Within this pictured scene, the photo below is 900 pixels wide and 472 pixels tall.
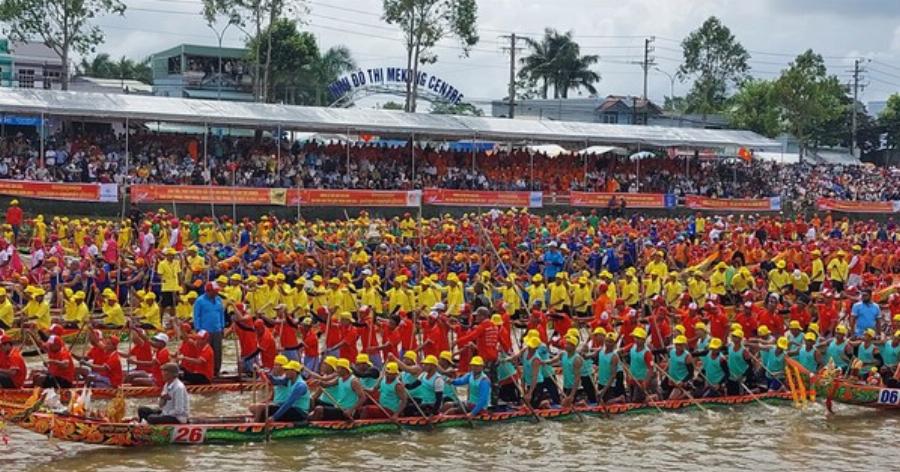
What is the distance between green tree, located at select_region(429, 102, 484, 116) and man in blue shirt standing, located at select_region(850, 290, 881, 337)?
51340 millimetres

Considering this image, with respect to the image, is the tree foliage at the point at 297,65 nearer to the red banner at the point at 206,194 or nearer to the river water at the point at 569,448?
the red banner at the point at 206,194

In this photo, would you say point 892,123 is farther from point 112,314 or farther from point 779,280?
point 112,314

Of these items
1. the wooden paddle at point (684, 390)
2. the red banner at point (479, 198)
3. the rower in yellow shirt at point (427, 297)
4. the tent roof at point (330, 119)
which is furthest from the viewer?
the red banner at point (479, 198)

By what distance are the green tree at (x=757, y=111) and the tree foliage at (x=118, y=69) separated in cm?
3905

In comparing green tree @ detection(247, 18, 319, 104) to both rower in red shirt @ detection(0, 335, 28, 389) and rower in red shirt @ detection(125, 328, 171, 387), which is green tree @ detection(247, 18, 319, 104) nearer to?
rower in red shirt @ detection(125, 328, 171, 387)

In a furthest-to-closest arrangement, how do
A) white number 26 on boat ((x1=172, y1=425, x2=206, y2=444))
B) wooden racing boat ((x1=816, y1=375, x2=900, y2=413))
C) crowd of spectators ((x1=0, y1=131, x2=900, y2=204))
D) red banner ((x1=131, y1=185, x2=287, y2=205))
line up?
crowd of spectators ((x1=0, y1=131, x2=900, y2=204)) → red banner ((x1=131, y1=185, x2=287, y2=205)) → wooden racing boat ((x1=816, y1=375, x2=900, y2=413)) → white number 26 on boat ((x1=172, y1=425, x2=206, y2=444))

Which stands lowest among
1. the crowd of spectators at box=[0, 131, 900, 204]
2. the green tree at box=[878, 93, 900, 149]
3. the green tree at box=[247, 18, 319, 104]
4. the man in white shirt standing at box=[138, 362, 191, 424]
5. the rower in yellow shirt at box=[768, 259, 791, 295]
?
the man in white shirt standing at box=[138, 362, 191, 424]

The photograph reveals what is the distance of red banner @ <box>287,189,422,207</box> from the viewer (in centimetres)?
3712

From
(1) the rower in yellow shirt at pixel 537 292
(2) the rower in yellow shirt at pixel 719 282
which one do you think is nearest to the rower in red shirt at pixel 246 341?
(1) the rower in yellow shirt at pixel 537 292

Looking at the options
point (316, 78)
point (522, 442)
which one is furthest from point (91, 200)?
point (316, 78)

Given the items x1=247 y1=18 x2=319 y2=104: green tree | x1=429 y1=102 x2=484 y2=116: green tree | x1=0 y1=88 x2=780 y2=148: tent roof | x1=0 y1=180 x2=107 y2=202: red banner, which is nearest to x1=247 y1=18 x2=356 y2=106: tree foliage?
x1=247 y1=18 x2=319 y2=104: green tree

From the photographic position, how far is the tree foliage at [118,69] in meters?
84.5

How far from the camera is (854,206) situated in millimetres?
49500

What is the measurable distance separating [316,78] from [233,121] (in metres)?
34.1
